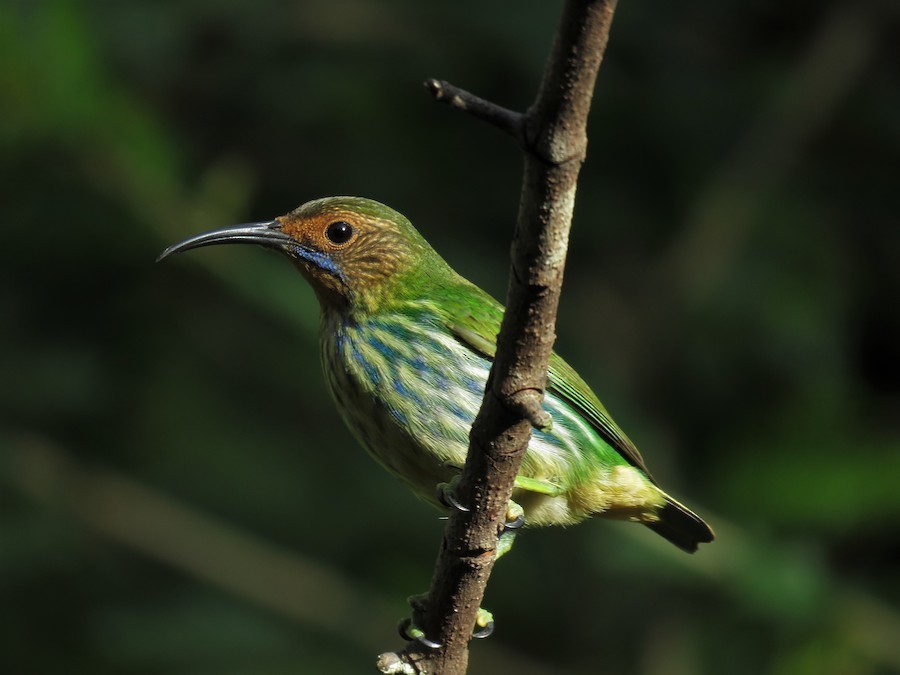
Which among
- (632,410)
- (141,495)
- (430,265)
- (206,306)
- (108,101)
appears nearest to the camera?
(430,265)

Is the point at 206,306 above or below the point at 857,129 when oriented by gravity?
below

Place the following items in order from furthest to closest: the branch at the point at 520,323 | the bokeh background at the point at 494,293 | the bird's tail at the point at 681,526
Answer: the bokeh background at the point at 494,293 → the bird's tail at the point at 681,526 → the branch at the point at 520,323

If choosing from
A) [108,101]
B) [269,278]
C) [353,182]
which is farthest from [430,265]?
[353,182]

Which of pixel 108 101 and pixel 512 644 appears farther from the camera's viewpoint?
pixel 512 644

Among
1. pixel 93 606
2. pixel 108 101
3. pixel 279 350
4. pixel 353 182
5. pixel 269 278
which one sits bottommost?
pixel 93 606

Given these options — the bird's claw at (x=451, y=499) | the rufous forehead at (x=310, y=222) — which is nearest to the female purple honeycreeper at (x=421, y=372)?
the rufous forehead at (x=310, y=222)

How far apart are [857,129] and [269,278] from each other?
3020 millimetres

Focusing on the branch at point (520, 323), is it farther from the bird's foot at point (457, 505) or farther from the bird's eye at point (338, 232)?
the bird's eye at point (338, 232)

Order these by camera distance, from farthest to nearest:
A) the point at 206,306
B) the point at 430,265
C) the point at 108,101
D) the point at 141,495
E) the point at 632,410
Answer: the point at 206,306 → the point at 141,495 → the point at 632,410 → the point at 108,101 → the point at 430,265

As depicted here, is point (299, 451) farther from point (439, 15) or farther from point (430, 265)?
point (430, 265)

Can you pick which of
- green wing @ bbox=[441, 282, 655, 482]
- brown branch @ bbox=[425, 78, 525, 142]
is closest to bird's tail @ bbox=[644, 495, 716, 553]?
green wing @ bbox=[441, 282, 655, 482]

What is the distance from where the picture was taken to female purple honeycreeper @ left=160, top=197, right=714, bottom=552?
3312 mm

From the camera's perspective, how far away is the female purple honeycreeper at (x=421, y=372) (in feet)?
10.9

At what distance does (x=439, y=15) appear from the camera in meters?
6.10
